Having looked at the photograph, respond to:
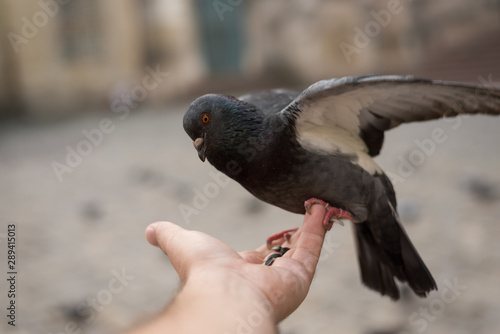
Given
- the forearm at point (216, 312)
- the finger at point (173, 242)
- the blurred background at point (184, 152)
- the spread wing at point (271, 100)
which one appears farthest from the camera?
the blurred background at point (184, 152)

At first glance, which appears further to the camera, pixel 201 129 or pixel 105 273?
pixel 105 273

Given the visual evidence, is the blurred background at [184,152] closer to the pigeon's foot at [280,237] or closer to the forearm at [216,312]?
the forearm at [216,312]

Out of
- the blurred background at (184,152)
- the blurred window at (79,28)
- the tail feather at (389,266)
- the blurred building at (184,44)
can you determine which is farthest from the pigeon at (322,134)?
the blurred window at (79,28)

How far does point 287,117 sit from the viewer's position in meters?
2.17

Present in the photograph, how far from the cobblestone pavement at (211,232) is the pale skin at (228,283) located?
5.35 ft

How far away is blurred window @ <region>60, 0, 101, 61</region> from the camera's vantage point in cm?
1124

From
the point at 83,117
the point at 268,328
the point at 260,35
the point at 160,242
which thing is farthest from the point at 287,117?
the point at 260,35

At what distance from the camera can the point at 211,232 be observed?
5.02 metres

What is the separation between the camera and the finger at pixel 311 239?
7.07 feet

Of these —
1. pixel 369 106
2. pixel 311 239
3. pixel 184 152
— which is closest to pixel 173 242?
pixel 311 239

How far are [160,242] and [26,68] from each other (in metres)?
9.93

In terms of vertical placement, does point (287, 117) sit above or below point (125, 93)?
above

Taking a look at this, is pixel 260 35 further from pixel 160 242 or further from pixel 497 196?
pixel 160 242

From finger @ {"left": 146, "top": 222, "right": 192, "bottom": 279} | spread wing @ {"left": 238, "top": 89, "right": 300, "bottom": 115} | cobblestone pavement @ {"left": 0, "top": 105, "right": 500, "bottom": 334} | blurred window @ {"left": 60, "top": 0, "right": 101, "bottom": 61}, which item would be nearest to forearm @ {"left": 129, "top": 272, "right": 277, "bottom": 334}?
finger @ {"left": 146, "top": 222, "right": 192, "bottom": 279}
